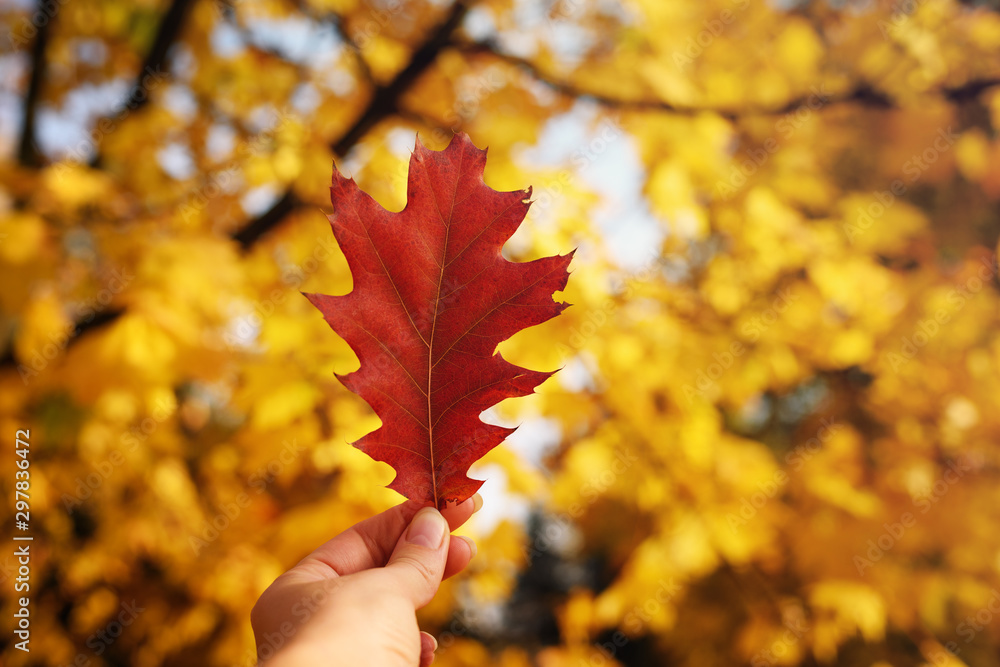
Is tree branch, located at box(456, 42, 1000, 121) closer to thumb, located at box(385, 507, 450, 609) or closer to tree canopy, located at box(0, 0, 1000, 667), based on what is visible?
tree canopy, located at box(0, 0, 1000, 667)

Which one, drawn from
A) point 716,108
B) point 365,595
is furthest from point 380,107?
point 365,595

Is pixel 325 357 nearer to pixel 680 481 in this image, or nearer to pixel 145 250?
pixel 145 250

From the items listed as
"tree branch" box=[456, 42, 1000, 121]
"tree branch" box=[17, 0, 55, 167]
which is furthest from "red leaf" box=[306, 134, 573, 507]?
"tree branch" box=[17, 0, 55, 167]

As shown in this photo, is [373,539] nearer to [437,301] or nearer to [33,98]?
[437,301]

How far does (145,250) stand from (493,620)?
534cm

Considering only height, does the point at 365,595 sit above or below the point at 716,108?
below

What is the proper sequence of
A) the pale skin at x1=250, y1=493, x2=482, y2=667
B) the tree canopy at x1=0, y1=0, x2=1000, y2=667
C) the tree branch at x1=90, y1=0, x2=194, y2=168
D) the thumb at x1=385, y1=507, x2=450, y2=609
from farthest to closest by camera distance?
the tree branch at x1=90, y1=0, x2=194, y2=168, the tree canopy at x1=0, y1=0, x2=1000, y2=667, the thumb at x1=385, y1=507, x2=450, y2=609, the pale skin at x1=250, y1=493, x2=482, y2=667

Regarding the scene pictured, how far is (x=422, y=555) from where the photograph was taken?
829 millimetres

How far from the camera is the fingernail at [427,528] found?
824 mm

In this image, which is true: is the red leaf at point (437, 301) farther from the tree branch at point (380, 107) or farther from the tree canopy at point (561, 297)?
the tree branch at point (380, 107)

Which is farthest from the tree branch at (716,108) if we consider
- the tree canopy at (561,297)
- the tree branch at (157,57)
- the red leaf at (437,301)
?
the red leaf at (437,301)

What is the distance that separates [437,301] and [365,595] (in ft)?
1.24

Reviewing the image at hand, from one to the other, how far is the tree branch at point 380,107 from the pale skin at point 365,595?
77.8 inches

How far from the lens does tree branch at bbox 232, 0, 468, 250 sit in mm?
2389
